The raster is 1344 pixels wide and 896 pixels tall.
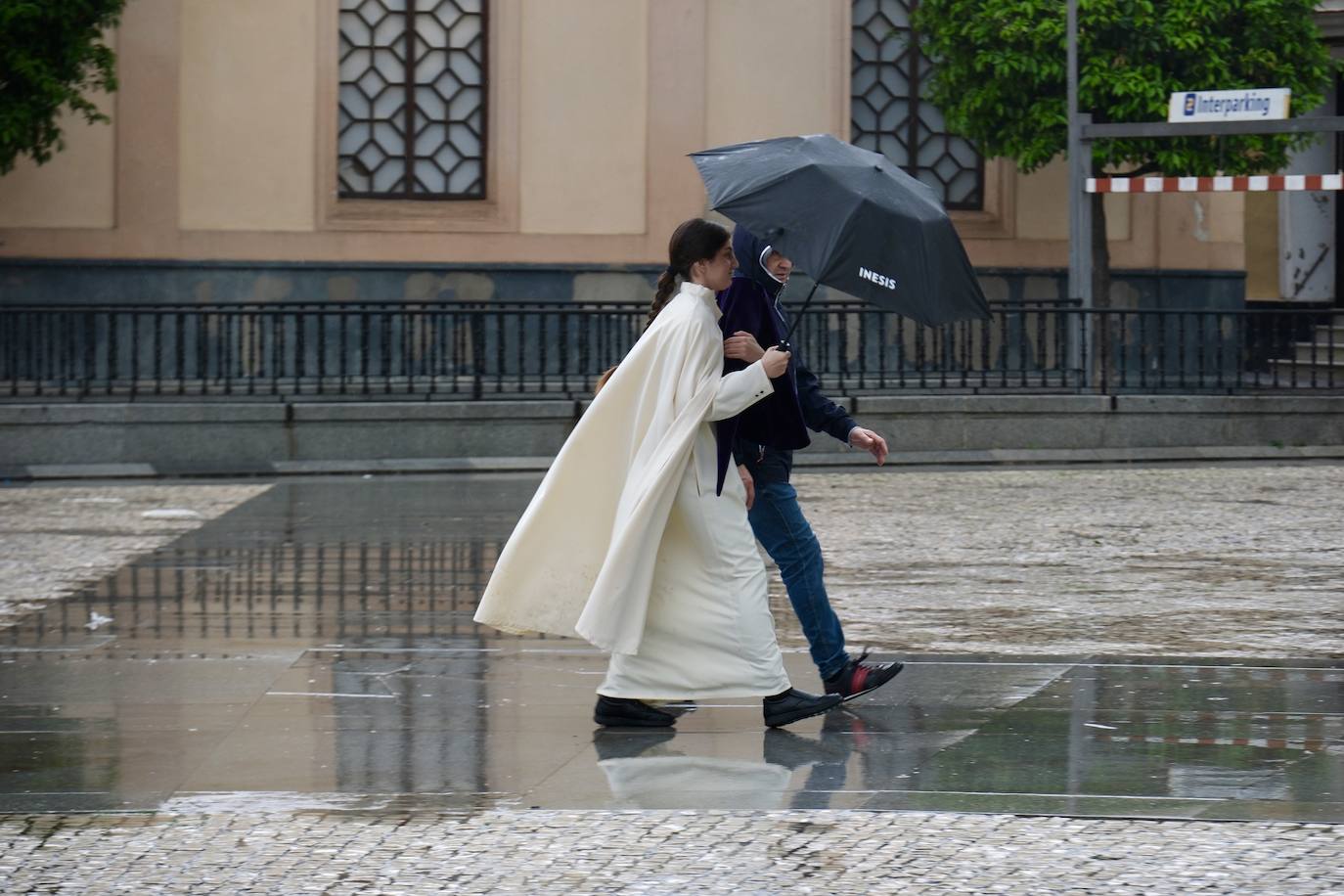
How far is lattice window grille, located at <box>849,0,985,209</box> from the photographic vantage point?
2195cm

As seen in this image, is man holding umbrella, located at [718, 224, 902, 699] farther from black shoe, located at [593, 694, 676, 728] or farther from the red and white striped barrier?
the red and white striped barrier

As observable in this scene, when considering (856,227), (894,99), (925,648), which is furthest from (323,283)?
(856,227)

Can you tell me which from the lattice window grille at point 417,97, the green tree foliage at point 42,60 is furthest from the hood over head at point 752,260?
the lattice window grille at point 417,97

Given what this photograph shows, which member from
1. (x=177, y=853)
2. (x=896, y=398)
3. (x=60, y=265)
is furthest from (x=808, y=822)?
(x=60, y=265)

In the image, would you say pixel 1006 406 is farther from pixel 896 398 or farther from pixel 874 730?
pixel 874 730

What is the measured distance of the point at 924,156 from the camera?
871 inches

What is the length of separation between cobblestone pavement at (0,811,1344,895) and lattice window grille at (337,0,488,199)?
16201mm

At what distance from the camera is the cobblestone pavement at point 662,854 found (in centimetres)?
481

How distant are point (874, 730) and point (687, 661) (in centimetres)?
68

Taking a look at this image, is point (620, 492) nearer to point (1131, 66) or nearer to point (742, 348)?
point (742, 348)

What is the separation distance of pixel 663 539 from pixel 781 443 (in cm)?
54

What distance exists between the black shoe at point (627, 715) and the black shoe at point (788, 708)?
0.35m

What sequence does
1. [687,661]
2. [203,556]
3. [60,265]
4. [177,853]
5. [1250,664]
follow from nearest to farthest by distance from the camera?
[177,853]
[687,661]
[1250,664]
[203,556]
[60,265]

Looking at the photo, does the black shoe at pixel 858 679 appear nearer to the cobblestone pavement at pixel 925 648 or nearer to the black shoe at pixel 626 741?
the black shoe at pixel 626 741
